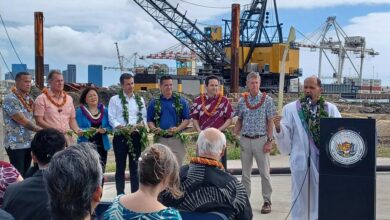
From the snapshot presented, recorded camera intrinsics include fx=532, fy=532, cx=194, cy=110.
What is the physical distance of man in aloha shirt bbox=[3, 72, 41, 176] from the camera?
6664mm

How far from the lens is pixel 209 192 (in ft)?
12.2

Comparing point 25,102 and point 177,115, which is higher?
point 25,102

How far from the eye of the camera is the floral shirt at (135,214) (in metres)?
2.94

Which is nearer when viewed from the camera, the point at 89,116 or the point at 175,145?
the point at 89,116

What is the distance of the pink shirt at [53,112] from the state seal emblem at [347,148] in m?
3.51

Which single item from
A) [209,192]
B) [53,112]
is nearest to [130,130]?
[53,112]

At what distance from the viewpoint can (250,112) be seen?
22.9ft

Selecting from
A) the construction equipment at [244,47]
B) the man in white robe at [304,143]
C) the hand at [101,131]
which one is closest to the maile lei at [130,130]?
the hand at [101,131]

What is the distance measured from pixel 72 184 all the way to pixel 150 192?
788mm

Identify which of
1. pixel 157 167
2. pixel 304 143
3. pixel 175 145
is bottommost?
pixel 175 145

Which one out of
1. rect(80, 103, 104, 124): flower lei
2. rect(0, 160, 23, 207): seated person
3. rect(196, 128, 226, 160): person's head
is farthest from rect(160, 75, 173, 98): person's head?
rect(0, 160, 23, 207): seated person

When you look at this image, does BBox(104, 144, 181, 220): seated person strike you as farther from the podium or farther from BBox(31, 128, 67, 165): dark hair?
the podium

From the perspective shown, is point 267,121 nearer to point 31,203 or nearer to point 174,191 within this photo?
point 174,191

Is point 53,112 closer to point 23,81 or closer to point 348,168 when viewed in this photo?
point 23,81
